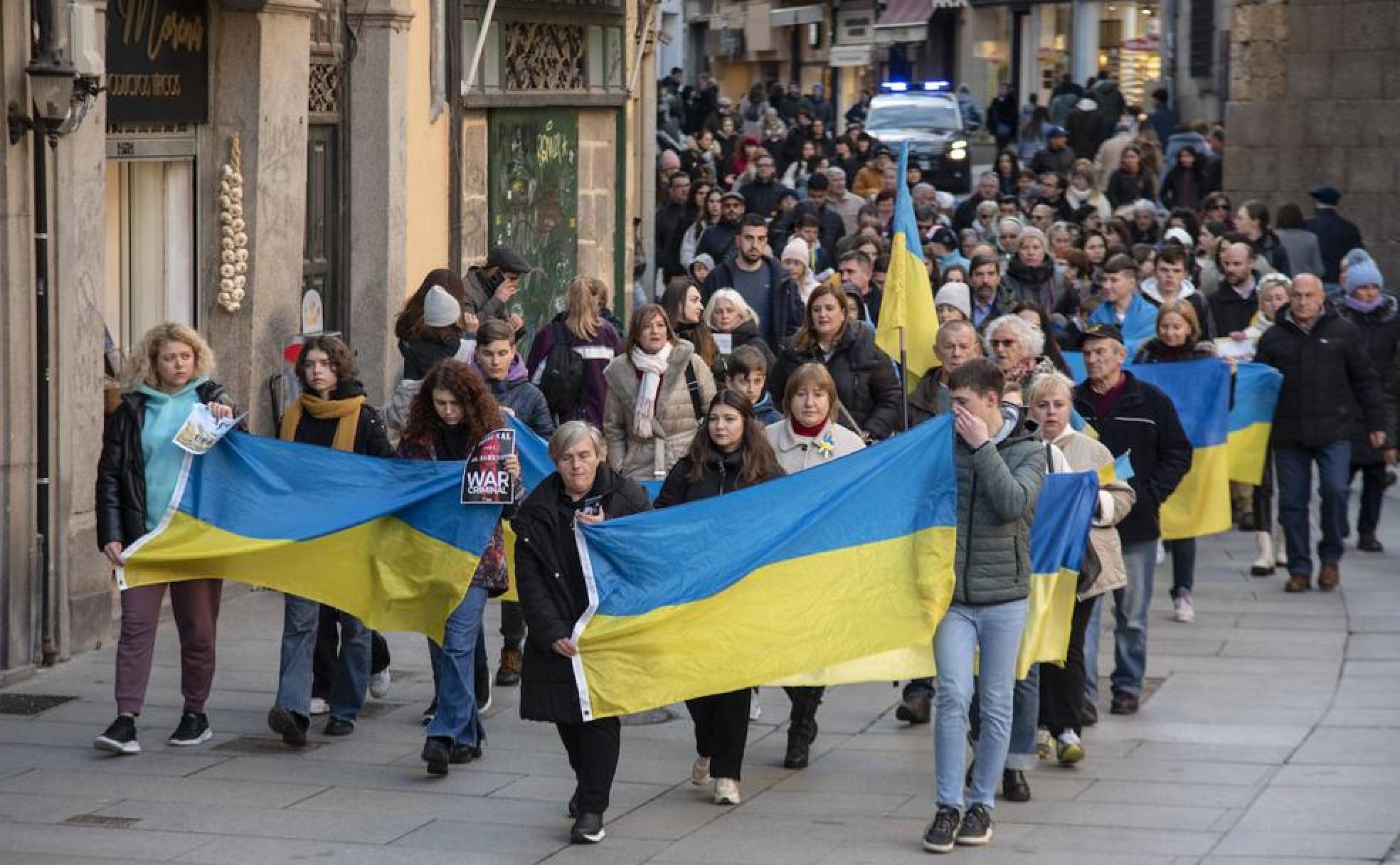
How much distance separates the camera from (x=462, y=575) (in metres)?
10.3

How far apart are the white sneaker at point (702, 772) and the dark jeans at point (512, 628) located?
2.21m

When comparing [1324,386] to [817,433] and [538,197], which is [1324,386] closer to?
[817,433]

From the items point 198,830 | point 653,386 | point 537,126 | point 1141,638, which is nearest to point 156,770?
point 198,830

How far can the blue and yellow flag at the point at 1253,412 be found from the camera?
49.9ft

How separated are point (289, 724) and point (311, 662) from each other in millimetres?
306

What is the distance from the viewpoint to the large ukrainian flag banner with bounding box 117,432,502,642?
10.5 metres

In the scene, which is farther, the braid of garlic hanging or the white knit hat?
the braid of garlic hanging

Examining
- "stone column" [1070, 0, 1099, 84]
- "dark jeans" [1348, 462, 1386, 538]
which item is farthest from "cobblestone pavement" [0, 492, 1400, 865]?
"stone column" [1070, 0, 1099, 84]

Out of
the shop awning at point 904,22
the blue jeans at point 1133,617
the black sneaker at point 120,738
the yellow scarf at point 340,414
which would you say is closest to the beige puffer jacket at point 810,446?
the yellow scarf at point 340,414

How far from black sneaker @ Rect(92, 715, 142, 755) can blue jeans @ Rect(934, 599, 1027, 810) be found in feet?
11.3

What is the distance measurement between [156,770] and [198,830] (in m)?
1.09

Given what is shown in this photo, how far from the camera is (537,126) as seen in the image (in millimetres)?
19234

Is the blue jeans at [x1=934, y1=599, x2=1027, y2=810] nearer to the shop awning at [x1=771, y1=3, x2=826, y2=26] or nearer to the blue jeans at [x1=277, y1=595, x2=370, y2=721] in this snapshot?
the blue jeans at [x1=277, y1=595, x2=370, y2=721]

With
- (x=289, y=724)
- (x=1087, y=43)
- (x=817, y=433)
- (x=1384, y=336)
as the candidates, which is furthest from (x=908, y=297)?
(x=1087, y=43)
